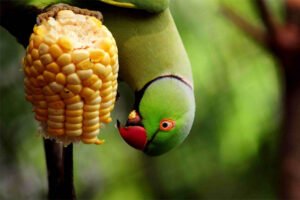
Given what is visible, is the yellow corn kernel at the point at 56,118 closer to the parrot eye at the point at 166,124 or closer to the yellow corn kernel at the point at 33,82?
the yellow corn kernel at the point at 33,82

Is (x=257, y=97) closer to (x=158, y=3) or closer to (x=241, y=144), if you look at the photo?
(x=241, y=144)

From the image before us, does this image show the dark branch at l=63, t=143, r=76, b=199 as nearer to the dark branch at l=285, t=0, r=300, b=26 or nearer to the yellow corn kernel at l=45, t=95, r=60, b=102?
the yellow corn kernel at l=45, t=95, r=60, b=102

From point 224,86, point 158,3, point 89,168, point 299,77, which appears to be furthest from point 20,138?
point 299,77

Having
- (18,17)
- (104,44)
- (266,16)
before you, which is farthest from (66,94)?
(266,16)

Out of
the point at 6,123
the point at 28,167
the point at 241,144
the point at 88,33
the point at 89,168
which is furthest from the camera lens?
the point at 241,144

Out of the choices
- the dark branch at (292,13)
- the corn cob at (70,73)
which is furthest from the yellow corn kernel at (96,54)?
the dark branch at (292,13)

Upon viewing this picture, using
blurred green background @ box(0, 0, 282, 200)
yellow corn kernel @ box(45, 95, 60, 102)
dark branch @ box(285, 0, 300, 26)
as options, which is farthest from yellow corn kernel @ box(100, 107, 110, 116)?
dark branch @ box(285, 0, 300, 26)
